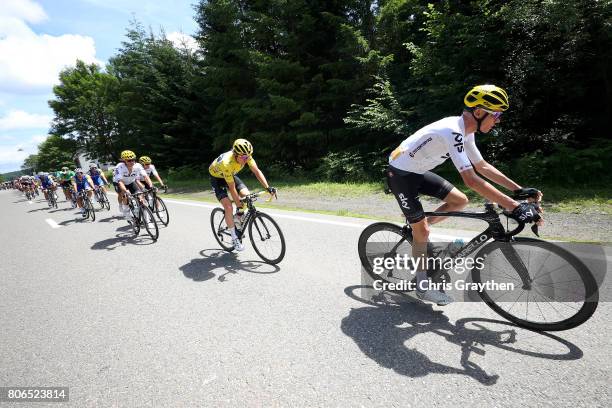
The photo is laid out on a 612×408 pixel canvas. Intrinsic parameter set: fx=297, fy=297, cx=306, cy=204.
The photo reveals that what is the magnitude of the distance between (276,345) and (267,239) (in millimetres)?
2468

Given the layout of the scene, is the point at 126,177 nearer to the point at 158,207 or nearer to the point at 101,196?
the point at 158,207

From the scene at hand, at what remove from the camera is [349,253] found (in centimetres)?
501

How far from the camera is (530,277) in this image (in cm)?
292

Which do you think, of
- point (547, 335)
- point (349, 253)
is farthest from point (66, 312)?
point (547, 335)

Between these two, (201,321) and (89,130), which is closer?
(201,321)

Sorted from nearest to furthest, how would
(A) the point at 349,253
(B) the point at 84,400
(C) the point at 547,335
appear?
(B) the point at 84,400 < (C) the point at 547,335 < (A) the point at 349,253

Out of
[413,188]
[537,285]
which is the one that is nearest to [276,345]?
[413,188]

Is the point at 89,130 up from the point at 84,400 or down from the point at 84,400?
up

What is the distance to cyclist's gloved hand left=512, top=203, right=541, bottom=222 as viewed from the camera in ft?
8.30

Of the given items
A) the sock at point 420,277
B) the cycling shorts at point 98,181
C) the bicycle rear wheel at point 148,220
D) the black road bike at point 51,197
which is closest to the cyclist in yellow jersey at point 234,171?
the bicycle rear wheel at point 148,220

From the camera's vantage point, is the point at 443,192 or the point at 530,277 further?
the point at 443,192

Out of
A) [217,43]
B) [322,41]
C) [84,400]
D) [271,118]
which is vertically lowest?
[84,400]

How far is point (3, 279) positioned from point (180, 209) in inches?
223

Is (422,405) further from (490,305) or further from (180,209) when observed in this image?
(180,209)
